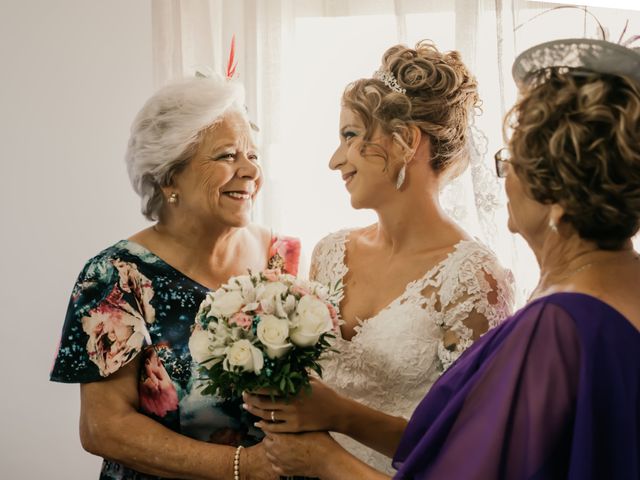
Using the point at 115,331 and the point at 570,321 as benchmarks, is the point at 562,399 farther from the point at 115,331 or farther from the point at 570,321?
the point at 115,331

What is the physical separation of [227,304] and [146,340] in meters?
0.44

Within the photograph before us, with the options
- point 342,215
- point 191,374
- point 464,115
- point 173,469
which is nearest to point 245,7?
point 342,215

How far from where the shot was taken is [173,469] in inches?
86.2

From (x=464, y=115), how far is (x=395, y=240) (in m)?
0.41

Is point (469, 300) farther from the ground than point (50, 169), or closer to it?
closer to it

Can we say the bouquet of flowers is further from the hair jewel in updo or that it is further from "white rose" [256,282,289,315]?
the hair jewel in updo

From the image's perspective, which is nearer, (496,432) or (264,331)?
(496,432)

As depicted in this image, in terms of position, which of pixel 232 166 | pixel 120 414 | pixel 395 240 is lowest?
pixel 120 414

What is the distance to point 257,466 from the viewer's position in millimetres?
2162

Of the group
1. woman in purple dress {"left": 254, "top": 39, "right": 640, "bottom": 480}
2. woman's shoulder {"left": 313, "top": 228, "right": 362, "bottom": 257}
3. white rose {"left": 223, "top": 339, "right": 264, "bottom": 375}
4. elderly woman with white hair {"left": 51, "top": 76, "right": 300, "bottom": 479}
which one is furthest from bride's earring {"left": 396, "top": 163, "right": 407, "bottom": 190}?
woman in purple dress {"left": 254, "top": 39, "right": 640, "bottom": 480}

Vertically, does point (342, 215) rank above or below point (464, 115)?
below

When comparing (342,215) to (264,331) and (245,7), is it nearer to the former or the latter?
(245,7)

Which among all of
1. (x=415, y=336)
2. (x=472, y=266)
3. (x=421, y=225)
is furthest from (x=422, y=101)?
(x=415, y=336)

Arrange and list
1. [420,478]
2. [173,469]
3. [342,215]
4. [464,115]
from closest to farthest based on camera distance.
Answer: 1. [420,478]
2. [173,469]
3. [464,115]
4. [342,215]
